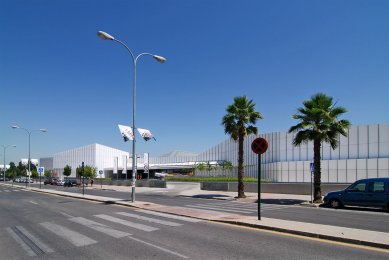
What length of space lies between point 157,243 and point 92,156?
302 feet

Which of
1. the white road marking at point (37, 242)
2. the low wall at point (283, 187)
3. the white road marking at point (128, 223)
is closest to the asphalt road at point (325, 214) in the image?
the low wall at point (283, 187)

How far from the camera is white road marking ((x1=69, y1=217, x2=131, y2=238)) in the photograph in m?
11.2

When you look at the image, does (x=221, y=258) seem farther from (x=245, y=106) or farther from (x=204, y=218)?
(x=245, y=106)

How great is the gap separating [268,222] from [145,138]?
109 ft

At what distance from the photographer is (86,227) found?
12758mm

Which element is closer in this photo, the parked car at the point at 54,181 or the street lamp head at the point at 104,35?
the street lamp head at the point at 104,35

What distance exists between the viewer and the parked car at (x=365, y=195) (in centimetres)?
1900

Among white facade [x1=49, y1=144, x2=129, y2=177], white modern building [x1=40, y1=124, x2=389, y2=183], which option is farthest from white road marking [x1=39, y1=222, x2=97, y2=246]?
white facade [x1=49, y1=144, x2=129, y2=177]

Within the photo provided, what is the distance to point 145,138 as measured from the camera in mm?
45156

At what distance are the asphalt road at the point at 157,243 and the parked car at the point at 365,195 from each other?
1019 centimetres

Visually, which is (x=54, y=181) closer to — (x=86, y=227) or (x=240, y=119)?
(x=240, y=119)

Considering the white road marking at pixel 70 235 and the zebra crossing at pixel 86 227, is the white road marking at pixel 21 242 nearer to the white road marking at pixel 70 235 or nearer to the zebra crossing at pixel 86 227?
the zebra crossing at pixel 86 227

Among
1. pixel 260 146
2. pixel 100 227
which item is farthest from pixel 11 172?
pixel 260 146

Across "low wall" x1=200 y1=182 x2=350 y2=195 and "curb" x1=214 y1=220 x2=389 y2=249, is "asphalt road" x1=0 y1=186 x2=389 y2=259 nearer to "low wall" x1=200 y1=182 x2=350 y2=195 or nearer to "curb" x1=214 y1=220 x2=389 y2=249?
"curb" x1=214 y1=220 x2=389 y2=249
